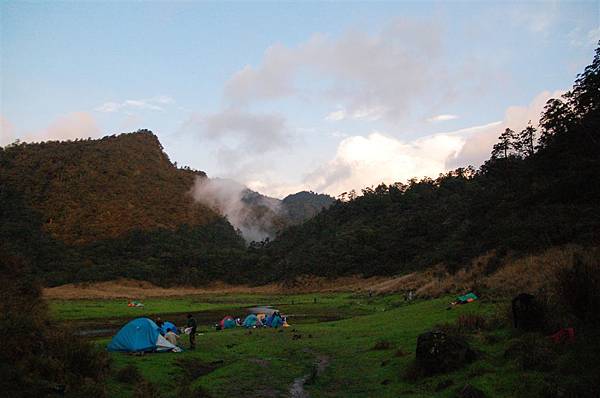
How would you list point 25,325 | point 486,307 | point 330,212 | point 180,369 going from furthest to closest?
point 330,212, point 486,307, point 180,369, point 25,325

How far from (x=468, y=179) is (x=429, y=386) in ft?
401

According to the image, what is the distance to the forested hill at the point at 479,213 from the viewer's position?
36875mm

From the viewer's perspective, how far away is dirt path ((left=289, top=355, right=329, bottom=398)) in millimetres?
15356

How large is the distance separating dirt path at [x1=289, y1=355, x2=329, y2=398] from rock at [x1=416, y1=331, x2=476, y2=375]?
162 inches

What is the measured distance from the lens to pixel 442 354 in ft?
47.1

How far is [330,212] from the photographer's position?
14575 centimetres

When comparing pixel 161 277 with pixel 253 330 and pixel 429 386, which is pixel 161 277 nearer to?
pixel 253 330

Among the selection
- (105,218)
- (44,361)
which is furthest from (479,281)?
(105,218)

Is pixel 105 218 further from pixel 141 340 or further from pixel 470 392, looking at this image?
pixel 470 392

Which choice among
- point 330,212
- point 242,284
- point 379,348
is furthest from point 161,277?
point 379,348

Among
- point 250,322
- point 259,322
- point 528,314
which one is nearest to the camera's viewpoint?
point 528,314

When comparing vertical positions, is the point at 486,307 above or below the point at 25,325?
below

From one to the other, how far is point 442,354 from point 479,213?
183ft

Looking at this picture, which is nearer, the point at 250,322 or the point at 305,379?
the point at 305,379
